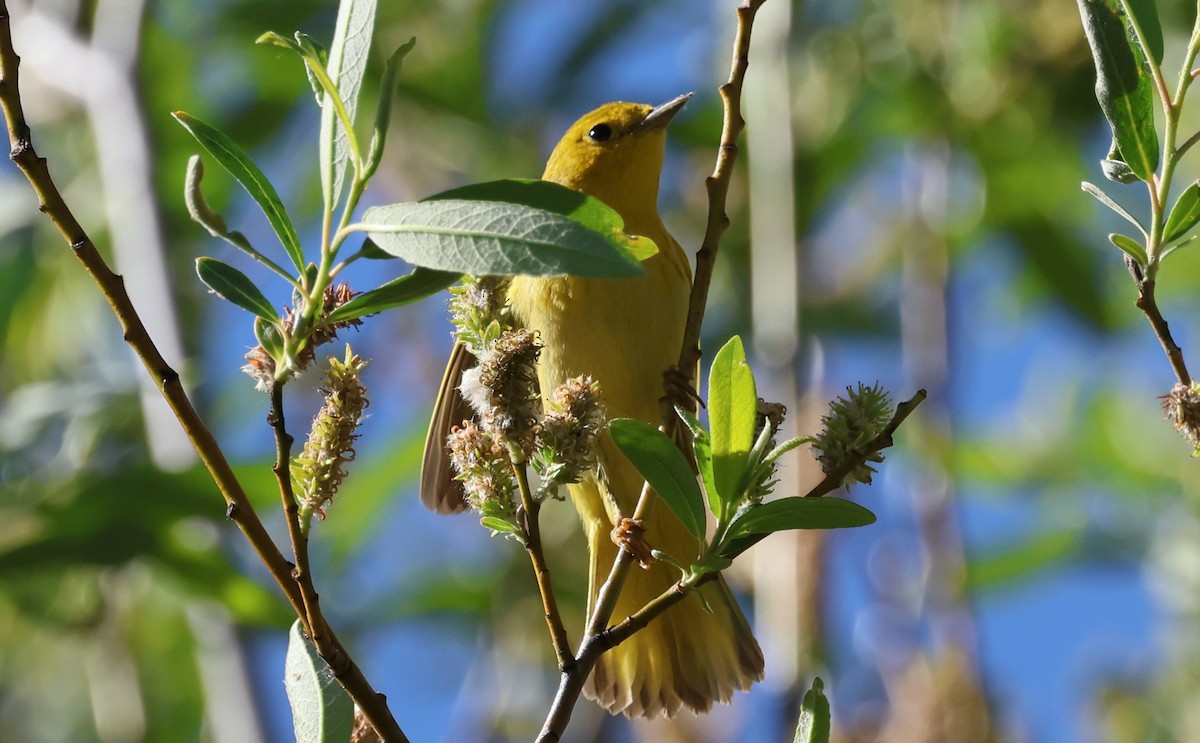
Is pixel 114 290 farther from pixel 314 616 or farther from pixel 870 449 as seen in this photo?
pixel 870 449

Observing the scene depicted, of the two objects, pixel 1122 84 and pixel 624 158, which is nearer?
pixel 1122 84

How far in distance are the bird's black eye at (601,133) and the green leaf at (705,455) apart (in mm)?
2388

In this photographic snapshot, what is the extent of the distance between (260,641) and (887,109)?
278 cm

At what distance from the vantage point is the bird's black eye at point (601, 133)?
3.91 metres

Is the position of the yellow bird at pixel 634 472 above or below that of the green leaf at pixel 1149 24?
above

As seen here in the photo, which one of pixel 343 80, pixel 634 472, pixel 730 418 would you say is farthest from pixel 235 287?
pixel 634 472

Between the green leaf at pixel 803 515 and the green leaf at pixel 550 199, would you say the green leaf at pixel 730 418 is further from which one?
the green leaf at pixel 550 199

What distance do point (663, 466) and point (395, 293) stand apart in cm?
38

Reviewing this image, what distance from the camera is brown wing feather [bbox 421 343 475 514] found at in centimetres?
272

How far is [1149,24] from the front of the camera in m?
1.52

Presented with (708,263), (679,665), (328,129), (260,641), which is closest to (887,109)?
(679,665)

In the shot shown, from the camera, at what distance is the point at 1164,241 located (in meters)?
1.57

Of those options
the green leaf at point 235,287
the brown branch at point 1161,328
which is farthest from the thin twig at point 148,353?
the brown branch at point 1161,328

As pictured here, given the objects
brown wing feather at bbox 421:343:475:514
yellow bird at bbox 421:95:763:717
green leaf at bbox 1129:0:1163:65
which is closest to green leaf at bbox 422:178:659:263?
green leaf at bbox 1129:0:1163:65
